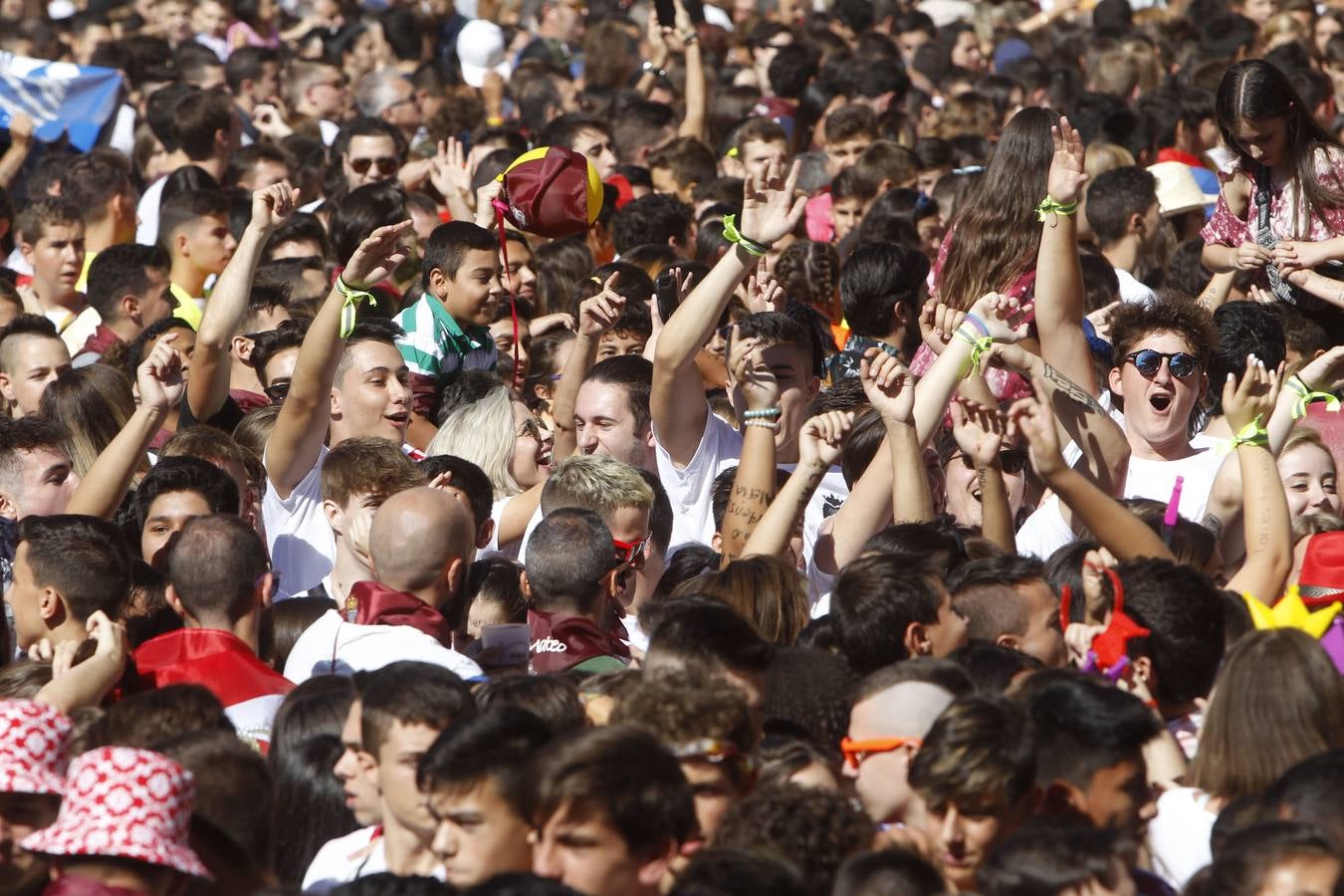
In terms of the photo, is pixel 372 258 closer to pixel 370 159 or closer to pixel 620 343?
pixel 620 343

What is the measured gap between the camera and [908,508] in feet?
18.5

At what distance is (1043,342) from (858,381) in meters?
0.70

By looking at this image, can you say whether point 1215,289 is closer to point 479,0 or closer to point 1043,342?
point 1043,342

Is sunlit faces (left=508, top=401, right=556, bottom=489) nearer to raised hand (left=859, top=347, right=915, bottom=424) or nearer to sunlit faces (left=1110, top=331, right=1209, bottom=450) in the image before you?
raised hand (left=859, top=347, right=915, bottom=424)

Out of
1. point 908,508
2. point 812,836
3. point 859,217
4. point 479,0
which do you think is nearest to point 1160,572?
point 908,508

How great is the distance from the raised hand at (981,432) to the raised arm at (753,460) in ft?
2.07

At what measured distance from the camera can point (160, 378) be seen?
20.0 ft

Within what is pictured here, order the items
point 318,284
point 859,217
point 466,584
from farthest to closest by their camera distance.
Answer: point 859,217, point 318,284, point 466,584

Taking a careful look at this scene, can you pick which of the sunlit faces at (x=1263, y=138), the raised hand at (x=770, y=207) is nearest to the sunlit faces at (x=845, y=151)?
the sunlit faces at (x=1263, y=138)

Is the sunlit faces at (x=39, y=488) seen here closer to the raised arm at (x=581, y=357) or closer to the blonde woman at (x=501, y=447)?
the blonde woman at (x=501, y=447)

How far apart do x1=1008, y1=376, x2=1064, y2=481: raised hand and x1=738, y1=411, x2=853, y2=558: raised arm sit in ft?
1.62

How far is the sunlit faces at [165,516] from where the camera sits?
5.95 meters

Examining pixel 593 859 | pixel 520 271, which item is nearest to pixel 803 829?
pixel 593 859

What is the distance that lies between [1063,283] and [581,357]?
173 cm
